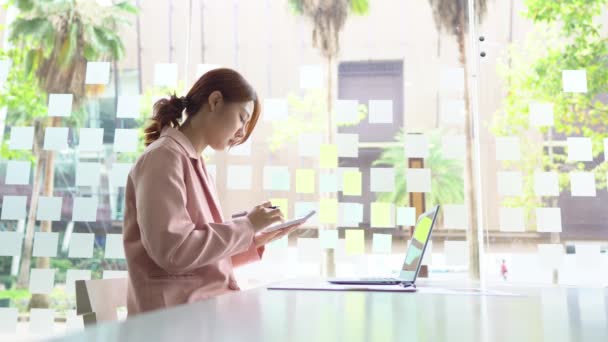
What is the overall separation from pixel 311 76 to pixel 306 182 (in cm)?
70

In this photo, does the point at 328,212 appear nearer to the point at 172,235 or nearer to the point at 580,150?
the point at 580,150

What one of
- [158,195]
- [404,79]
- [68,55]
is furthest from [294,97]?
[158,195]

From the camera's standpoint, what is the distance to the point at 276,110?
11.6ft

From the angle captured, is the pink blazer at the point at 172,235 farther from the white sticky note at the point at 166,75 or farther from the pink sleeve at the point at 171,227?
the white sticky note at the point at 166,75

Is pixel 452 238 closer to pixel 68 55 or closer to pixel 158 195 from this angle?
pixel 158 195

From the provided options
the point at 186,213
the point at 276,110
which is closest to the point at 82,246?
the point at 276,110

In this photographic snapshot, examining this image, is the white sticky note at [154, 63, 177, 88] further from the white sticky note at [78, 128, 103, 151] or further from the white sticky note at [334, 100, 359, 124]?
the white sticky note at [334, 100, 359, 124]

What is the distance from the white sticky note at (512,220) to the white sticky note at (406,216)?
513 mm

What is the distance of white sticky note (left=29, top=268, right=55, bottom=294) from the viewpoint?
3441 mm

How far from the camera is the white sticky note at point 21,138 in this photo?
3.59 meters

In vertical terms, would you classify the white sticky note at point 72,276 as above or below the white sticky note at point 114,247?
below

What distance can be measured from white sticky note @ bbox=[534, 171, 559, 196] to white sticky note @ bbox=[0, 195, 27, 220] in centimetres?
321

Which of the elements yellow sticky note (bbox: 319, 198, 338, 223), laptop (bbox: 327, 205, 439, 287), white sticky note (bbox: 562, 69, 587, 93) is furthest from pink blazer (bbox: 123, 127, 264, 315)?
white sticky note (bbox: 562, 69, 587, 93)

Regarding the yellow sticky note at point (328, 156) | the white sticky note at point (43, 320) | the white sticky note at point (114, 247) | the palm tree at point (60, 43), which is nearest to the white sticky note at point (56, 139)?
the palm tree at point (60, 43)
